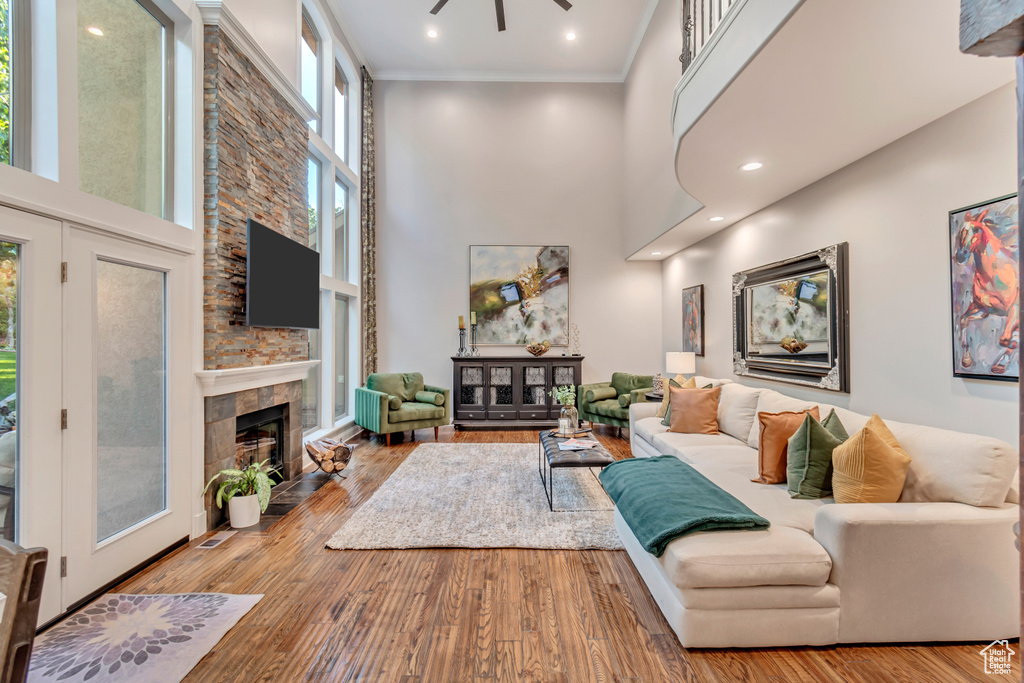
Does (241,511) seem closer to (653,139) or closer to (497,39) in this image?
(653,139)

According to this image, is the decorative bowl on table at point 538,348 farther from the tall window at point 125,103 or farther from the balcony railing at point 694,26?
the tall window at point 125,103

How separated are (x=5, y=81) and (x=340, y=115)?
4502 millimetres

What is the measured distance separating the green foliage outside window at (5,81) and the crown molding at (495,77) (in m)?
5.46

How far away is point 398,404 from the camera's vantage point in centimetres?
579

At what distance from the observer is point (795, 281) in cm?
384

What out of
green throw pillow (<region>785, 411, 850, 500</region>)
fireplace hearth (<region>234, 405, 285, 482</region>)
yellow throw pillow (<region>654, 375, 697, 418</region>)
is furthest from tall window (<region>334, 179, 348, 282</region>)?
green throw pillow (<region>785, 411, 850, 500</region>)

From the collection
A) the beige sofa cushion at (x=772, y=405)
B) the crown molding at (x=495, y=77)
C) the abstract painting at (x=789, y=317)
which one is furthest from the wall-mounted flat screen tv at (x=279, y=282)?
the abstract painting at (x=789, y=317)

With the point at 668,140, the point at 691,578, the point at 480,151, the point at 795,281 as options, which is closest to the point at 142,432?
the point at 691,578

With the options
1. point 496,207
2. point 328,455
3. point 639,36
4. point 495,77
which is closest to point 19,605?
point 328,455

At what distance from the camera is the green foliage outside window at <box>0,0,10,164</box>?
6.64ft

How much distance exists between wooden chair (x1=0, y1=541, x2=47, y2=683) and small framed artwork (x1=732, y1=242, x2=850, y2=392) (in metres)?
4.03

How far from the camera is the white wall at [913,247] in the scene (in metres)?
2.31

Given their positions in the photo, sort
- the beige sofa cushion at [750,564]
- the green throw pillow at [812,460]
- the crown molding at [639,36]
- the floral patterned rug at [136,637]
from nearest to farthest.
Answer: the floral patterned rug at [136,637]
the beige sofa cushion at [750,564]
the green throw pillow at [812,460]
the crown molding at [639,36]

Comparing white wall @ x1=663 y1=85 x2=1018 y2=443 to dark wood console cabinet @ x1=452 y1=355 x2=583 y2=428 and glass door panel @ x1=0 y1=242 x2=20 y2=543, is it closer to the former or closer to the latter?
dark wood console cabinet @ x1=452 y1=355 x2=583 y2=428
